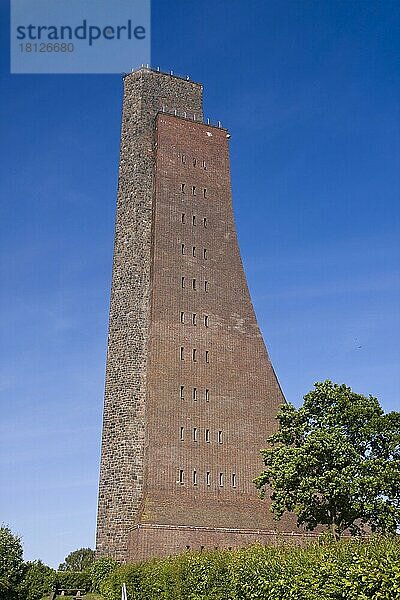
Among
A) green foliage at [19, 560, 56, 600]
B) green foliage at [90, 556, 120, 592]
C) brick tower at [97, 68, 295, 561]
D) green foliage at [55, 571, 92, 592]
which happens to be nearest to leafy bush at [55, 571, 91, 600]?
green foliage at [55, 571, 92, 592]

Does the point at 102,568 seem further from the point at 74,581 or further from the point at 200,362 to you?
the point at 74,581

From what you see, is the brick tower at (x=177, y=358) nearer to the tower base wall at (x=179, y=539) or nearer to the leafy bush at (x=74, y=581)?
the tower base wall at (x=179, y=539)

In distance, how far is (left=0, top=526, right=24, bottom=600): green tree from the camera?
42.9 m

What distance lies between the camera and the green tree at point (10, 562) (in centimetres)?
4291

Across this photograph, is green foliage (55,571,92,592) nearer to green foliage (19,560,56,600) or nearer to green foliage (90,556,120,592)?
green foliage (19,560,56,600)

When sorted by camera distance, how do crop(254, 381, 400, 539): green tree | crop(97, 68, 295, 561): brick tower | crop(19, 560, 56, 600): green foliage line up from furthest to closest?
crop(19, 560, 56, 600): green foliage, crop(97, 68, 295, 561): brick tower, crop(254, 381, 400, 539): green tree

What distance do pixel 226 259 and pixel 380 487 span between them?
21.4 meters

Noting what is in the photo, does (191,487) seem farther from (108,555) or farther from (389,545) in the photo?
(389,545)

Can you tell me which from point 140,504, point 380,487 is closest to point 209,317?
point 140,504

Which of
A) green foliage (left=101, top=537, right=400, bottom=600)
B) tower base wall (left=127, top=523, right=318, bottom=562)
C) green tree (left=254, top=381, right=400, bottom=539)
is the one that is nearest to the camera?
green foliage (left=101, top=537, right=400, bottom=600)

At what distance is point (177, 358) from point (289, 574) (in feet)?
90.3

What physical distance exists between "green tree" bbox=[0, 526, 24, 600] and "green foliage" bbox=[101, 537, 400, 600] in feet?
60.4

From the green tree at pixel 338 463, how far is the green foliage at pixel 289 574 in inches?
326

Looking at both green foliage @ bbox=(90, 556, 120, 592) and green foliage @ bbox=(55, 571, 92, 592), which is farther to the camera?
green foliage @ bbox=(55, 571, 92, 592)
